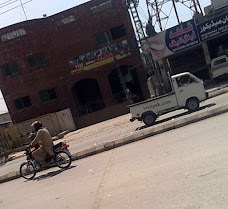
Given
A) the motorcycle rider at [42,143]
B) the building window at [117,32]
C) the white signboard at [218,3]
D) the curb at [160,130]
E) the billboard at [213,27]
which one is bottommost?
the curb at [160,130]

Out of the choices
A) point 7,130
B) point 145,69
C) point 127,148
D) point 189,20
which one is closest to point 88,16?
point 145,69

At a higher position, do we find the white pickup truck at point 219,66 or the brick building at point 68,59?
the brick building at point 68,59

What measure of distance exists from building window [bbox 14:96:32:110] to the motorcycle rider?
23888 mm

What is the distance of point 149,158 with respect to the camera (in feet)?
27.4

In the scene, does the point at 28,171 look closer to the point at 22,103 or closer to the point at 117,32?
the point at 117,32

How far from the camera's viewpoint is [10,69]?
3375 cm

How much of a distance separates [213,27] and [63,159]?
2003 centimetres

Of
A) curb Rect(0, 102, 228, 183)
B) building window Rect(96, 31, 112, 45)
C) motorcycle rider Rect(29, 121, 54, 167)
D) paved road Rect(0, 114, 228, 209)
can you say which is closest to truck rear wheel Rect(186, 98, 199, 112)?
curb Rect(0, 102, 228, 183)

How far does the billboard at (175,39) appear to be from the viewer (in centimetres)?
2720

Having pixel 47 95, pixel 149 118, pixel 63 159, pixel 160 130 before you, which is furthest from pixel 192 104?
pixel 47 95

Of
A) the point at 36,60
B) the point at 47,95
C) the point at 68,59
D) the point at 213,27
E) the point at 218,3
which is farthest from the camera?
the point at 47,95

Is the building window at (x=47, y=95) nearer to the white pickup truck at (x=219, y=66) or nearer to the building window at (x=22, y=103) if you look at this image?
the building window at (x=22, y=103)

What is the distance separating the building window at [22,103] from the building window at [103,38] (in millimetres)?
8988

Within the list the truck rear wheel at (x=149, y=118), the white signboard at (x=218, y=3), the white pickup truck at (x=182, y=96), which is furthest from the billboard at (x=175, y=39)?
the truck rear wheel at (x=149, y=118)
